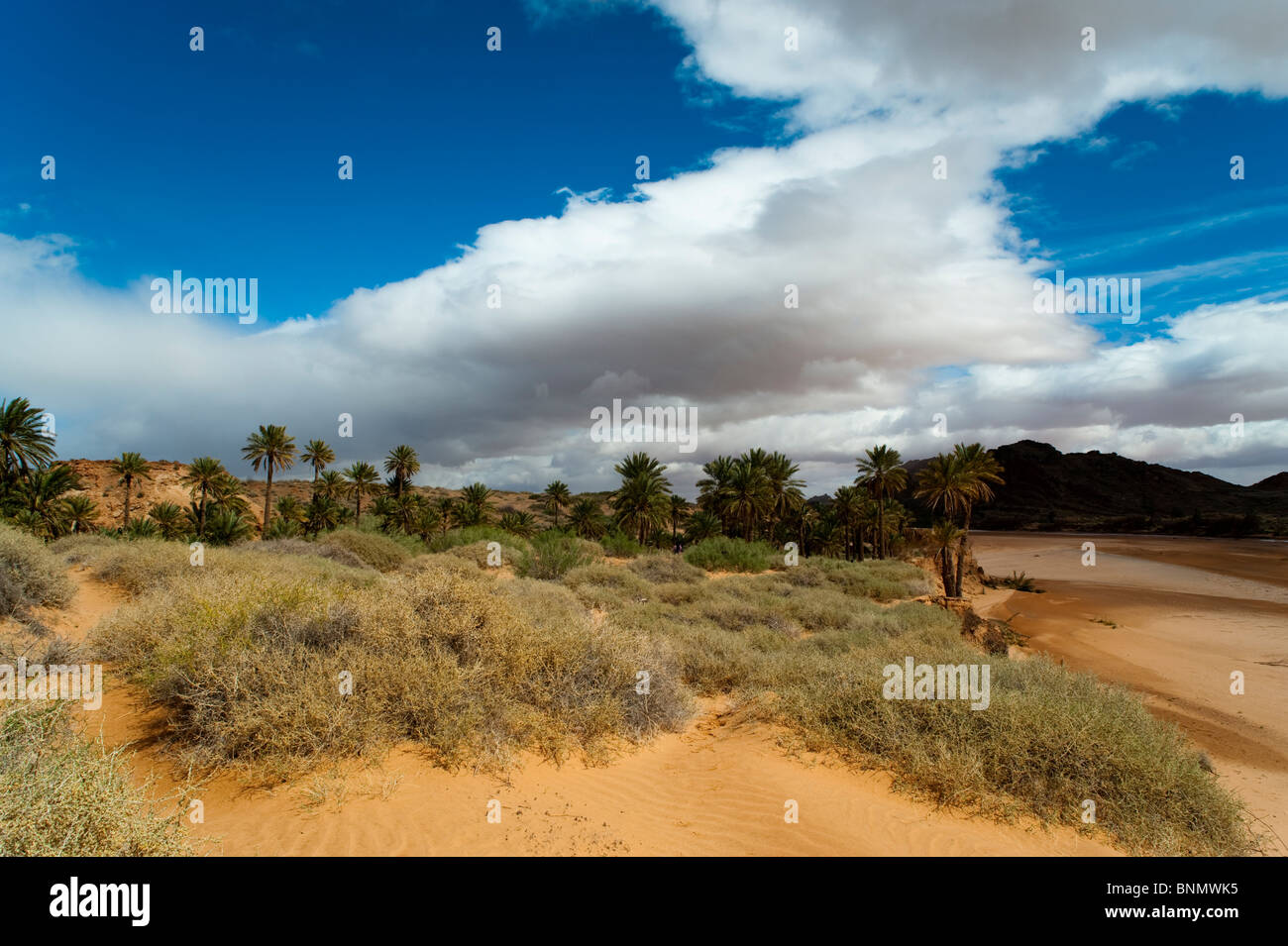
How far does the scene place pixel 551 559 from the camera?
2419cm

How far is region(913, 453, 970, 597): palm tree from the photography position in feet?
117

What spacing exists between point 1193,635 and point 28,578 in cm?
4178

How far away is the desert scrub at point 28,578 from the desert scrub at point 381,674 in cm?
350

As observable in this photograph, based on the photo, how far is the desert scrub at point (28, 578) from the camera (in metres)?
11.4

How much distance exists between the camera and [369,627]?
26.3 feet

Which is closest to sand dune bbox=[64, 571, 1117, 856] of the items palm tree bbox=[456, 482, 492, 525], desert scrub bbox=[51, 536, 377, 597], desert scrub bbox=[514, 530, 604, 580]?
desert scrub bbox=[51, 536, 377, 597]

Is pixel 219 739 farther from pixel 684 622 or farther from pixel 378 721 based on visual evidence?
pixel 684 622

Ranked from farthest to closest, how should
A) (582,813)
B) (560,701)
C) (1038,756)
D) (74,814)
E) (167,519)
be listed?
1. (167,519)
2. (560,701)
3. (1038,756)
4. (582,813)
5. (74,814)

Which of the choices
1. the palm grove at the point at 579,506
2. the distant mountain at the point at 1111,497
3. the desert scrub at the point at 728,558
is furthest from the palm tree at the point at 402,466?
the distant mountain at the point at 1111,497

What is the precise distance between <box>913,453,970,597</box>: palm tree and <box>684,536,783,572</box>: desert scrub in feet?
37.0

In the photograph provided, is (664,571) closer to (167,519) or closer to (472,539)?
(472,539)

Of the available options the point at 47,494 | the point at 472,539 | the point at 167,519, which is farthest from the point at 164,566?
the point at 167,519
